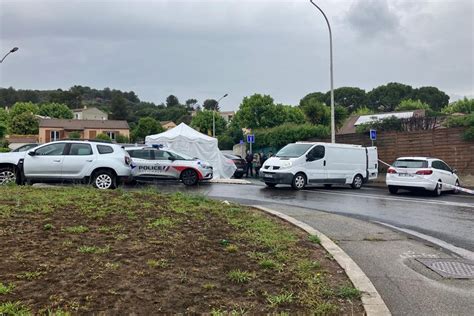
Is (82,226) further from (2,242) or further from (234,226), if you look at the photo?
(234,226)

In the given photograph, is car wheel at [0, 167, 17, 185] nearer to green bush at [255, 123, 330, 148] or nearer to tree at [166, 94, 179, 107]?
green bush at [255, 123, 330, 148]

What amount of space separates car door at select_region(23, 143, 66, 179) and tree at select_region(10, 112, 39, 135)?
7181 centimetres

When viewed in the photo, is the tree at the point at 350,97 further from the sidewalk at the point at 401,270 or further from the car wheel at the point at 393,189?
the sidewalk at the point at 401,270

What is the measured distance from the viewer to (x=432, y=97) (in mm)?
90812

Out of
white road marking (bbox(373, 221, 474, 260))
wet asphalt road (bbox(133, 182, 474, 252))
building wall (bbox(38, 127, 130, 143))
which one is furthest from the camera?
building wall (bbox(38, 127, 130, 143))

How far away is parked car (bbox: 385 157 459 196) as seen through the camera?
56.7 ft

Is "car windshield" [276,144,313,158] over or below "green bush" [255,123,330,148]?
below

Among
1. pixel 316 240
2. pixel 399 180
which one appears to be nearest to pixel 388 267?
pixel 316 240

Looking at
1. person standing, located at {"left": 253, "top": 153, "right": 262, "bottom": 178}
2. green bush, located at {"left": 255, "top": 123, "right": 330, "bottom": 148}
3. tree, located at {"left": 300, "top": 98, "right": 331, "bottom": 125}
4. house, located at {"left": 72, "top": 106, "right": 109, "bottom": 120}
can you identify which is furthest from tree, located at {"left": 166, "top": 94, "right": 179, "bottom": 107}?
person standing, located at {"left": 253, "top": 153, "right": 262, "bottom": 178}

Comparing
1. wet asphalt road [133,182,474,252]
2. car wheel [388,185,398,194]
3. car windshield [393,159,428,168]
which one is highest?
car windshield [393,159,428,168]

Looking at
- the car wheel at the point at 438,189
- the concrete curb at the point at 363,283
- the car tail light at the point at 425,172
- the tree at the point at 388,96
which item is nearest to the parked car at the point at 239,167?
the car tail light at the point at 425,172

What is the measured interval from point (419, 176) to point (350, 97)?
8557 cm

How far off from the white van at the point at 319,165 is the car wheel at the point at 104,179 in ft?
20.1

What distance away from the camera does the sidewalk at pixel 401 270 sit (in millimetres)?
4820
